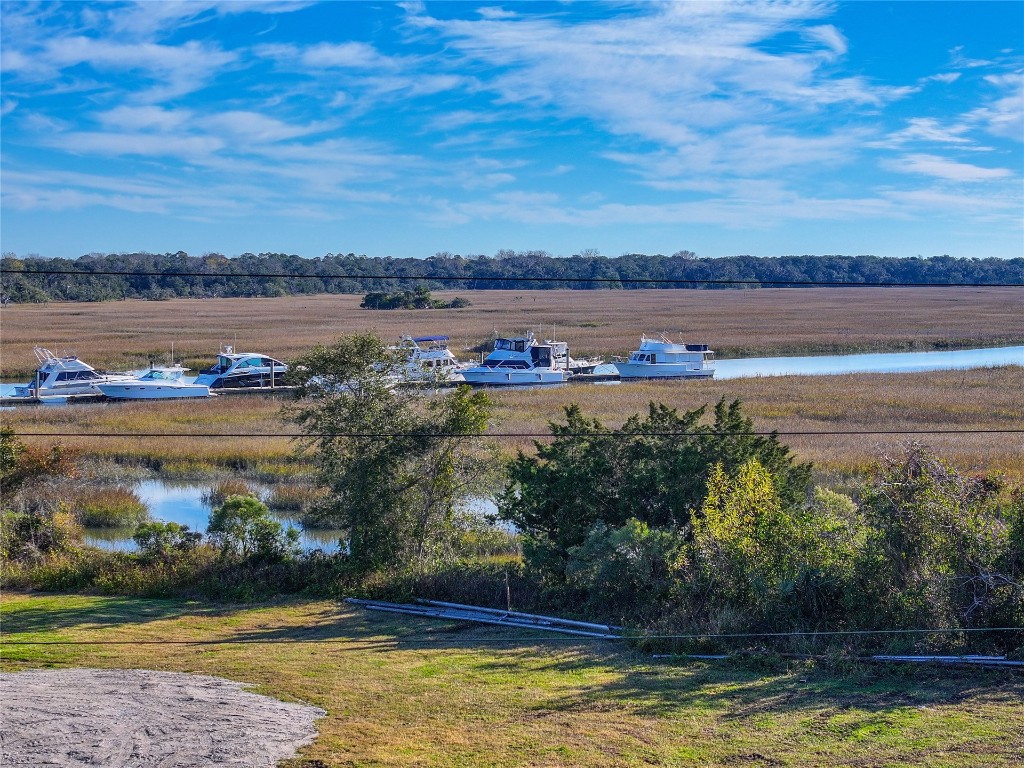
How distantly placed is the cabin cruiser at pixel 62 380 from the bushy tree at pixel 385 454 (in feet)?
121

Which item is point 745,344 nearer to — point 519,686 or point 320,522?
point 320,522

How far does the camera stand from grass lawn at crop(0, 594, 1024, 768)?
11.5 m

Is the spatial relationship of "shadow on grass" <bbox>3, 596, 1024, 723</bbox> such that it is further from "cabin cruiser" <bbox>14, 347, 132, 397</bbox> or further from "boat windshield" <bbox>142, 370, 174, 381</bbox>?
"boat windshield" <bbox>142, 370, 174, 381</bbox>

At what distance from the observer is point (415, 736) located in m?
12.0

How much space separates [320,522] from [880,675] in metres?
18.3

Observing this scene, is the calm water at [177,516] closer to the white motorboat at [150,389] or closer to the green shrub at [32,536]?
the green shrub at [32,536]

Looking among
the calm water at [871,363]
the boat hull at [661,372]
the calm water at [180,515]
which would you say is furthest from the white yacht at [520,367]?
the calm water at [180,515]

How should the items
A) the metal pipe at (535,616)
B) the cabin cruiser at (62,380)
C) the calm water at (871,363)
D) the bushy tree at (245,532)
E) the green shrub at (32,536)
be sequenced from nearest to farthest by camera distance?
1. the metal pipe at (535,616)
2. the bushy tree at (245,532)
3. the green shrub at (32,536)
4. the cabin cruiser at (62,380)
5. the calm water at (871,363)

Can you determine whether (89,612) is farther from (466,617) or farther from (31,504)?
(466,617)

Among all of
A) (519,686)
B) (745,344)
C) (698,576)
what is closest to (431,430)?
(698,576)

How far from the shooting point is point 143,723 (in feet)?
39.0

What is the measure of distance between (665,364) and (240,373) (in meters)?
26.0

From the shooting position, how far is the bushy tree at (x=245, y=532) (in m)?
22.4

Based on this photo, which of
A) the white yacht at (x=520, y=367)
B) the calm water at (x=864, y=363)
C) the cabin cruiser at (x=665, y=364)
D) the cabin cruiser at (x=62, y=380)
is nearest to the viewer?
the cabin cruiser at (x=62, y=380)
